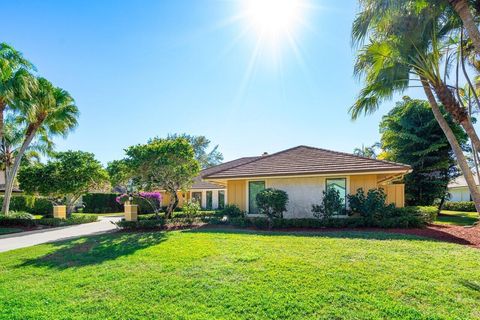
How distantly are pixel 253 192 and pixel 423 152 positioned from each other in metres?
13.7

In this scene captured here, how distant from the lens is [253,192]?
15.3m

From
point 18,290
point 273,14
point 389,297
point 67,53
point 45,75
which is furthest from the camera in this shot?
point 45,75

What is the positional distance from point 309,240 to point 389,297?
435cm

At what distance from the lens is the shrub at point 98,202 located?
2980 cm

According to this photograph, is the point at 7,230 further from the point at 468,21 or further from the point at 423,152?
the point at 423,152

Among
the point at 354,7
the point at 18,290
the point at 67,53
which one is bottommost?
the point at 18,290

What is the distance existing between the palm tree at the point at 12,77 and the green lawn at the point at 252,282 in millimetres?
10802

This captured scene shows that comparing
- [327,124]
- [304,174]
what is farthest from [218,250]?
[327,124]

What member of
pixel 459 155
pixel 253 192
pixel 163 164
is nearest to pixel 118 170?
pixel 163 164

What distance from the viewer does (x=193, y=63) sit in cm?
1327

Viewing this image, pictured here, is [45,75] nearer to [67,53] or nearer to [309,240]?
[67,53]

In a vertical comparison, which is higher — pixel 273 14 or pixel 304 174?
pixel 273 14

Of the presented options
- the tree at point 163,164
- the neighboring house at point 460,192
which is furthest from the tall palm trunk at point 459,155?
the neighboring house at point 460,192

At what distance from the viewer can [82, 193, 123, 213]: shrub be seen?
2980 cm
